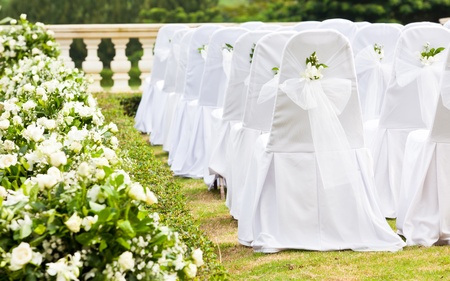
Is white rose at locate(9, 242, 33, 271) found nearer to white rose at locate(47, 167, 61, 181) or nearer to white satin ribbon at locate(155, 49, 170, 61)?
white rose at locate(47, 167, 61, 181)

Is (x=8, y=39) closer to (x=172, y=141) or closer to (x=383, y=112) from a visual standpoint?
(x=172, y=141)

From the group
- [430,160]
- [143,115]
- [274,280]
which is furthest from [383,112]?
[143,115]

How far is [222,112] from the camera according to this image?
27.0 ft

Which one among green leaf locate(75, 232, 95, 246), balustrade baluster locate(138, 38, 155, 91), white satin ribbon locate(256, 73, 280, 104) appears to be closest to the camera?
green leaf locate(75, 232, 95, 246)

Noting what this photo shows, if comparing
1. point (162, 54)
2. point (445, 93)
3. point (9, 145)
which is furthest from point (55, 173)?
point (162, 54)

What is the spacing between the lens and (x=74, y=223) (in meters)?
2.88

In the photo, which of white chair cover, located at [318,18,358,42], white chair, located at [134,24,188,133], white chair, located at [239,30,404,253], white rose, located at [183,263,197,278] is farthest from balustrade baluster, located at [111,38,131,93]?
white rose, located at [183,263,197,278]

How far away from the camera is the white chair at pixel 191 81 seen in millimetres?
9578

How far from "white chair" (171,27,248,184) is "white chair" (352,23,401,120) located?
1.19m

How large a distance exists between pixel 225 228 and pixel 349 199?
1.18 m

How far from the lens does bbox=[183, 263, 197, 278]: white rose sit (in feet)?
10.0

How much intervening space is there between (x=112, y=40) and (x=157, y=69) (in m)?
2.38

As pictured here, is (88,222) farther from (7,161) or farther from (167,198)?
(167,198)

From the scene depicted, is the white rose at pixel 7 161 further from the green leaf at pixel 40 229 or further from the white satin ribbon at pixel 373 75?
the white satin ribbon at pixel 373 75
